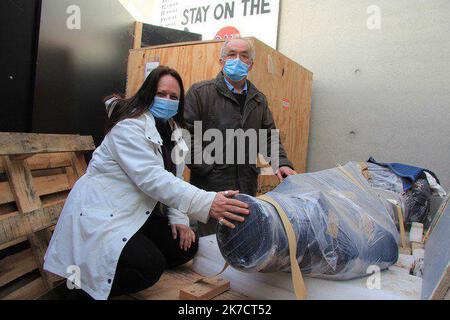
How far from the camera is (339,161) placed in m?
3.52

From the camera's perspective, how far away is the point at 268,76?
2.61m

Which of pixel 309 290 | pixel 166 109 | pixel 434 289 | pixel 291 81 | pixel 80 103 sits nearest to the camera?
pixel 434 289

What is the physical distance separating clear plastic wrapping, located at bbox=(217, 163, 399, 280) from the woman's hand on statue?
2 centimetres

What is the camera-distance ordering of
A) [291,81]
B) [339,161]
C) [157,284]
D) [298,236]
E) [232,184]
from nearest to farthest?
[298,236]
[157,284]
[232,184]
[291,81]
[339,161]

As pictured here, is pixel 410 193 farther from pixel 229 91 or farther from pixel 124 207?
pixel 124 207

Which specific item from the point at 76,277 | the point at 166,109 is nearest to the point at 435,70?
the point at 166,109

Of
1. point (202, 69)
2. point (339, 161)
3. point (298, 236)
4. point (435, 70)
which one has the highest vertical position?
point (435, 70)

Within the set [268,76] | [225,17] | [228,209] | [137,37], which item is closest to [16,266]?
[228,209]

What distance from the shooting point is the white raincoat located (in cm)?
123

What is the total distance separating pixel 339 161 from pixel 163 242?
244 centimetres

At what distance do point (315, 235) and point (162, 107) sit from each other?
0.84 meters

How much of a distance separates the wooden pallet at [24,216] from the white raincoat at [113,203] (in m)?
0.32

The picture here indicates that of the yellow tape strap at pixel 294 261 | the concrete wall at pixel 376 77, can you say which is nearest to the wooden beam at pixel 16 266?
the yellow tape strap at pixel 294 261

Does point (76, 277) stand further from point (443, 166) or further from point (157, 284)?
point (443, 166)
